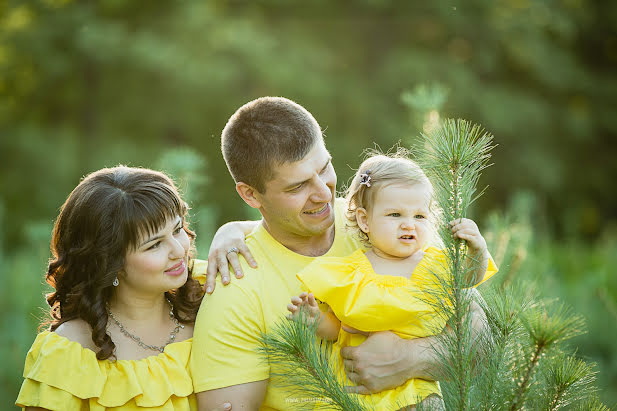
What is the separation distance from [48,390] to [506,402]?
1535mm

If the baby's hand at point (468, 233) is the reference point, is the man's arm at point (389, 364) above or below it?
below

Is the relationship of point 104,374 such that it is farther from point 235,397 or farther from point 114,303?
point 235,397

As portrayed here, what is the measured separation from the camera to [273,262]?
106 inches

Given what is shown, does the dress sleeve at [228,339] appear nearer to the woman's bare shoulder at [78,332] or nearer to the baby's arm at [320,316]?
the baby's arm at [320,316]

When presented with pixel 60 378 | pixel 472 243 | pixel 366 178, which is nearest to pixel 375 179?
pixel 366 178

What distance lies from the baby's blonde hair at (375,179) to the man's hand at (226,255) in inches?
17.4

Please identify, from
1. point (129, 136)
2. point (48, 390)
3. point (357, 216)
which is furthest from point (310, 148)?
point (129, 136)

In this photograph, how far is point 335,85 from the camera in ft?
37.1

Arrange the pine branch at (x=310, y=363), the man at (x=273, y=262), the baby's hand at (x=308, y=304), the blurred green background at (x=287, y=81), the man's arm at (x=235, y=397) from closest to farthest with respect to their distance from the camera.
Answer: the pine branch at (x=310, y=363) → the baby's hand at (x=308, y=304) → the man at (x=273, y=262) → the man's arm at (x=235, y=397) → the blurred green background at (x=287, y=81)

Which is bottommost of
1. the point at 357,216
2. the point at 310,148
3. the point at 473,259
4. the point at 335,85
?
the point at 473,259

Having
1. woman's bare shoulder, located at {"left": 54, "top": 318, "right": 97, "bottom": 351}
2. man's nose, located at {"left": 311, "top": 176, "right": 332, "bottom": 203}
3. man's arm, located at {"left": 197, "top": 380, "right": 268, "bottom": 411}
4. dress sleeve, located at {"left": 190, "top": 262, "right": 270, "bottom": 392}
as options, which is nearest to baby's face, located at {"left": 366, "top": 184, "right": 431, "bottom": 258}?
man's nose, located at {"left": 311, "top": 176, "right": 332, "bottom": 203}

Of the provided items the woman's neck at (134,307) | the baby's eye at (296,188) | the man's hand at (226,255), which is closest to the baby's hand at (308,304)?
the man's hand at (226,255)

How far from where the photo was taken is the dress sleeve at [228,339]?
242 centimetres

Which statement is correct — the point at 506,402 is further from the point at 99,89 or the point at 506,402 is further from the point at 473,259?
the point at 99,89
